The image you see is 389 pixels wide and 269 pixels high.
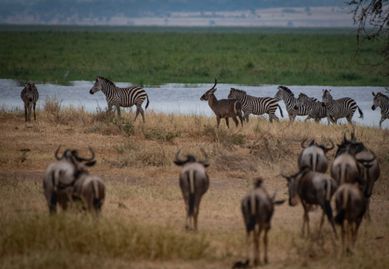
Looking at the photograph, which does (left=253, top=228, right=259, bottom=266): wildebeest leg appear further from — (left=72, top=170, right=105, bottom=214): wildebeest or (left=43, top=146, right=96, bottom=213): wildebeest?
(left=43, top=146, right=96, bottom=213): wildebeest

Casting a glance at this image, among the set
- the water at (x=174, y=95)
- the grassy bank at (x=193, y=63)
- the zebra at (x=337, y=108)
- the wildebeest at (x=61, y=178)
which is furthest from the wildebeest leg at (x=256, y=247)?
the grassy bank at (x=193, y=63)

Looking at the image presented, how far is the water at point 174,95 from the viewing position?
1111 inches

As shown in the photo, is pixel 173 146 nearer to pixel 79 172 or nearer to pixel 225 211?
pixel 225 211

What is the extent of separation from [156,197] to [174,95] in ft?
69.8

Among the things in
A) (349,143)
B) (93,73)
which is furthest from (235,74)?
(349,143)

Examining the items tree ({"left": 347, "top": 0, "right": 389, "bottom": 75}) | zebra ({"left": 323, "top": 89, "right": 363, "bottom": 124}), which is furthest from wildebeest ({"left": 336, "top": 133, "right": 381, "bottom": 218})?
zebra ({"left": 323, "top": 89, "right": 363, "bottom": 124})

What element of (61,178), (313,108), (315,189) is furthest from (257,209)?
(313,108)

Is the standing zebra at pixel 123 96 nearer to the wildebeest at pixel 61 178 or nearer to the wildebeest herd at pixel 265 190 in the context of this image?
the wildebeest herd at pixel 265 190

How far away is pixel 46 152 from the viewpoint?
57.6 ft

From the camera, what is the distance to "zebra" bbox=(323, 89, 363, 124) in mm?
24672

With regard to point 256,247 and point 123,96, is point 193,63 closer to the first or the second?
point 123,96

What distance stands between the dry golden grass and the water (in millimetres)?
5175

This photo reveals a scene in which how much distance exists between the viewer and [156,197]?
13.3 m

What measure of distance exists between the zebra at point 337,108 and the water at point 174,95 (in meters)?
0.73
